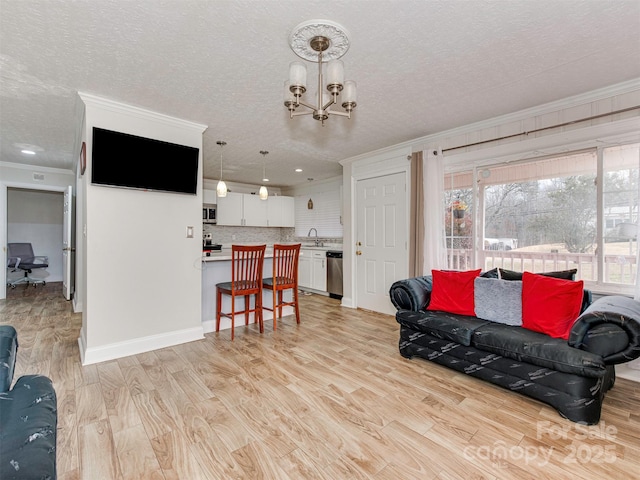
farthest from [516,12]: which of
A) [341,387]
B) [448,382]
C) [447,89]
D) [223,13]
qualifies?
[341,387]

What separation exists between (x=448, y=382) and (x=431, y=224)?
6.26 feet

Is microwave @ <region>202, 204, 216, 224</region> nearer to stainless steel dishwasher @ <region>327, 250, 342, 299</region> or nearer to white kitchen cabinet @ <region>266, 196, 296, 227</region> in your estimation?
white kitchen cabinet @ <region>266, 196, 296, 227</region>

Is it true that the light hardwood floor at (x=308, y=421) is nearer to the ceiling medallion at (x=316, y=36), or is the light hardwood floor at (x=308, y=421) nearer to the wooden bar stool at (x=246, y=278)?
the wooden bar stool at (x=246, y=278)

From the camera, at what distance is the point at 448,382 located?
8.11 feet

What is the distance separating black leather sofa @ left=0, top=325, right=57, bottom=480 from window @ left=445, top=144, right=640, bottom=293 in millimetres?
3813

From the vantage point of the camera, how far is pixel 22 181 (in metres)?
5.23

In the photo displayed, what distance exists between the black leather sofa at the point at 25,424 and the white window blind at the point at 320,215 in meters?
5.40

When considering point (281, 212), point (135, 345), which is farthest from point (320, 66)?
point (281, 212)

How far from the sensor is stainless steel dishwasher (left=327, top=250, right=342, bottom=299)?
222 inches

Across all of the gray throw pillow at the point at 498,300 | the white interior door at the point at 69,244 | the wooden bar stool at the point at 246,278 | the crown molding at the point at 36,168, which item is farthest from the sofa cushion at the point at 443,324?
the crown molding at the point at 36,168

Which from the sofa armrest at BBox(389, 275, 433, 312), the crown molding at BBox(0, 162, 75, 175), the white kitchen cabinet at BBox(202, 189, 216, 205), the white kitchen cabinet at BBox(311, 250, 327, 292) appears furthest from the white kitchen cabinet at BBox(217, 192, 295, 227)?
the sofa armrest at BBox(389, 275, 433, 312)

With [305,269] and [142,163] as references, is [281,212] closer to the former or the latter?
[305,269]

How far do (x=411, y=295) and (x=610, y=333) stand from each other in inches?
55.8

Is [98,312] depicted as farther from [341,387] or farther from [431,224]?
[431,224]
